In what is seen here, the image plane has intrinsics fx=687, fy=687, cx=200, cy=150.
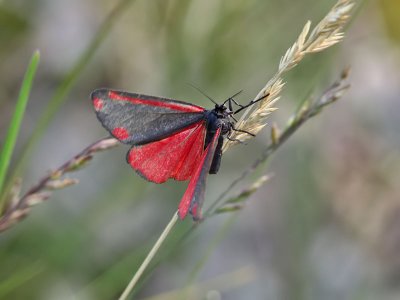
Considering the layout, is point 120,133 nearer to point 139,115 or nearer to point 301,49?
point 139,115

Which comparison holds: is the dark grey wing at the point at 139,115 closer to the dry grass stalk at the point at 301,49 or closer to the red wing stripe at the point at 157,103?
the red wing stripe at the point at 157,103

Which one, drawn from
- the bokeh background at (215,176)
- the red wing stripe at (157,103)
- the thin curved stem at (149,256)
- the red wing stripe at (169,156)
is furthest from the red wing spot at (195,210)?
the bokeh background at (215,176)

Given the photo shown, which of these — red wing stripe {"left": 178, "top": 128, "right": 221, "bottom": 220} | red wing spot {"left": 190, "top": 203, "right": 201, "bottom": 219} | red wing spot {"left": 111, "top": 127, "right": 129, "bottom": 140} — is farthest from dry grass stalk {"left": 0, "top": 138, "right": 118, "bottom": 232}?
red wing spot {"left": 190, "top": 203, "right": 201, "bottom": 219}

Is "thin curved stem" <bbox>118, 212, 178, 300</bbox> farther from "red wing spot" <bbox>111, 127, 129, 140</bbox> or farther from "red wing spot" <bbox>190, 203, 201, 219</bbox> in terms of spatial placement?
"red wing spot" <bbox>111, 127, 129, 140</bbox>

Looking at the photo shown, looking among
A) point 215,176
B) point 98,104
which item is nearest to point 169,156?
point 98,104

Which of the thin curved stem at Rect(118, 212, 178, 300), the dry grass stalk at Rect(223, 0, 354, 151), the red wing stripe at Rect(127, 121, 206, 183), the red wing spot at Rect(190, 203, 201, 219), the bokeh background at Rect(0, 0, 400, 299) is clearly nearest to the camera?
the red wing spot at Rect(190, 203, 201, 219)

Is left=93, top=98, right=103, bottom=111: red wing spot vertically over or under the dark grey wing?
over
